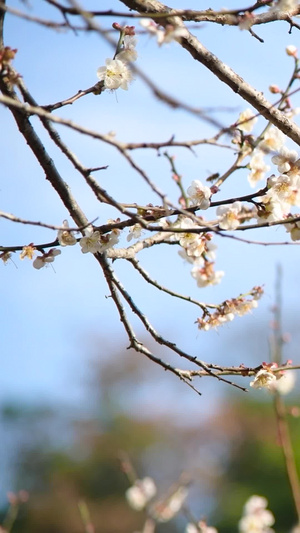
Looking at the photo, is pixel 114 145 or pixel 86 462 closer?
pixel 114 145

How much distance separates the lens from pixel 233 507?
896cm

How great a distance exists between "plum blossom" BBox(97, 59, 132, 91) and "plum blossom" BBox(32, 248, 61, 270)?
32 cm

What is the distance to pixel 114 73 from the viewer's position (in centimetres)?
128

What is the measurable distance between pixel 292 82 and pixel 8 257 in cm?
63

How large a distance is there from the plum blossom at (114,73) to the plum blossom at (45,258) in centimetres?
32

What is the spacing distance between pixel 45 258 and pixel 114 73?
0.37m

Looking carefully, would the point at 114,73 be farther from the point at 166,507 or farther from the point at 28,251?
the point at 166,507

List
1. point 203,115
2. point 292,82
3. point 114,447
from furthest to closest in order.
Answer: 1. point 114,447
2. point 292,82
3. point 203,115

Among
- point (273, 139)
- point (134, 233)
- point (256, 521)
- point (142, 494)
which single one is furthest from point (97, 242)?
point (142, 494)

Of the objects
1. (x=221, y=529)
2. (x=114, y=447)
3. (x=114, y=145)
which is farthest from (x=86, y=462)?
(x=114, y=145)

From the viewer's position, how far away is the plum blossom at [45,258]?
1311 mm

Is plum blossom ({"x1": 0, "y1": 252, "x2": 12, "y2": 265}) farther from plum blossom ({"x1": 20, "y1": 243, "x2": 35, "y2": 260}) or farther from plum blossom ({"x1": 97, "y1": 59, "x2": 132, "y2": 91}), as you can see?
plum blossom ({"x1": 97, "y1": 59, "x2": 132, "y2": 91})

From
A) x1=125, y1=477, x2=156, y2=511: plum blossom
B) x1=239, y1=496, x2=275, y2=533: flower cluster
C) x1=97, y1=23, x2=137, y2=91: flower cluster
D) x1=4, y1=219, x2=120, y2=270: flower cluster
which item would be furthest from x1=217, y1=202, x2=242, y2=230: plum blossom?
x1=125, y1=477, x2=156, y2=511: plum blossom

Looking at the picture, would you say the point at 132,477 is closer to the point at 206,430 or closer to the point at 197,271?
the point at 197,271
